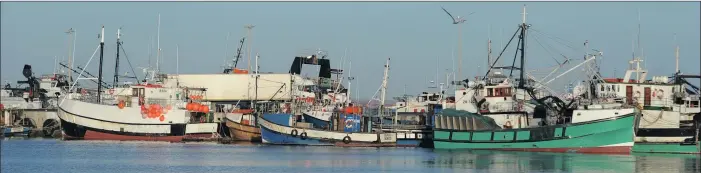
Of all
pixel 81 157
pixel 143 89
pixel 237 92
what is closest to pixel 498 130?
pixel 81 157

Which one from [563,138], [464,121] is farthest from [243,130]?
[563,138]

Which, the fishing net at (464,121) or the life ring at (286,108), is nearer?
the fishing net at (464,121)

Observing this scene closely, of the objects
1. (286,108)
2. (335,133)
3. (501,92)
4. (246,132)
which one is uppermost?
(501,92)

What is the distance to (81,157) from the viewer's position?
218 ft

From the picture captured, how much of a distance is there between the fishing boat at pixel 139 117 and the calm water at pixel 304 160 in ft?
36.2

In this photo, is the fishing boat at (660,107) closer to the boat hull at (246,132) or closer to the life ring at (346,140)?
the life ring at (346,140)

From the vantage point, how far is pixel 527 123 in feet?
250

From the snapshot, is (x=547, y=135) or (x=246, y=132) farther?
(x=246, y=132)

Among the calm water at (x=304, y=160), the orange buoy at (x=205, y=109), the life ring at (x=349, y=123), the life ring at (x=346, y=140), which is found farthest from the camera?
the orange buoy at (x=205, y=109)

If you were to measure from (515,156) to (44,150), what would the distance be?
31942 mm

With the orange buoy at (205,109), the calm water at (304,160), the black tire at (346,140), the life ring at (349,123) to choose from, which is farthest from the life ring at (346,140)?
the orange buoy at (205,109)

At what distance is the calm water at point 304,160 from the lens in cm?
5909

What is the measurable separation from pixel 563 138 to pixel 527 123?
508 cm

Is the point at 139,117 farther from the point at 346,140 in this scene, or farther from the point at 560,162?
the point at 560,162
